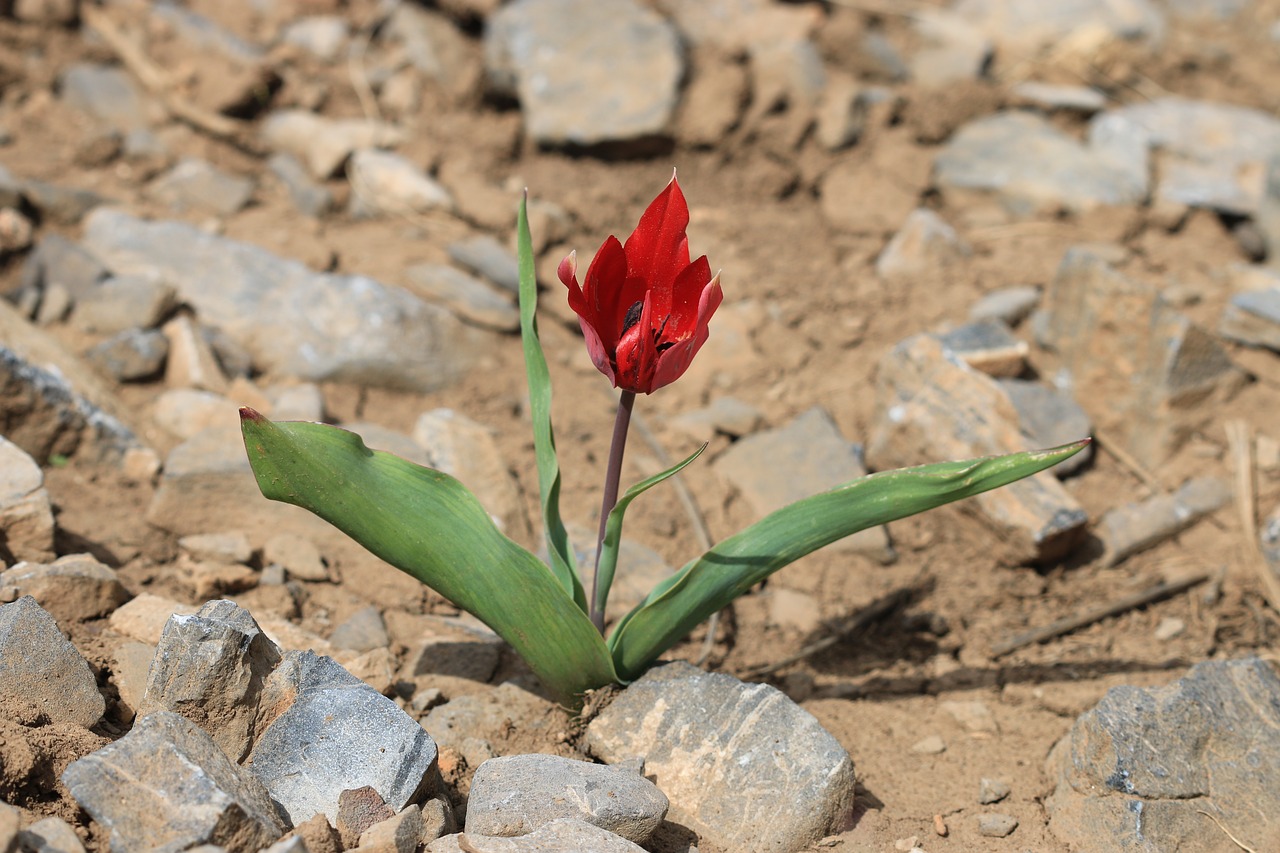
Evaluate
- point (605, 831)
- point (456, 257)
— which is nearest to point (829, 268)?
point (456, 257)

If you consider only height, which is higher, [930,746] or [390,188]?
[390,188]

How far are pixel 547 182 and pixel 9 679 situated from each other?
329cm

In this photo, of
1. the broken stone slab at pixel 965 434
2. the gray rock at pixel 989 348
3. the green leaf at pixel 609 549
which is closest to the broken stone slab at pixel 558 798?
the green leaf at pixel 609 549

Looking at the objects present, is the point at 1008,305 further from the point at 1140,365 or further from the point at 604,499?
the point at 604,499

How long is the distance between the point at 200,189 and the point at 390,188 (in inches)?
30.5

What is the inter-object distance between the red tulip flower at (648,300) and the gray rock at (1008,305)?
2.24 m

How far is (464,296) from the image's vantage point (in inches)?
159

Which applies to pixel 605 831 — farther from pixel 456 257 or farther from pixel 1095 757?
pixel 456 257

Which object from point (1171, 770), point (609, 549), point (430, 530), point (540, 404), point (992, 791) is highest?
point (540, 404)

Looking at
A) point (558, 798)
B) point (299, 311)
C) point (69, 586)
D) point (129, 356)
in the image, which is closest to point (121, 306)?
point (129, 356)

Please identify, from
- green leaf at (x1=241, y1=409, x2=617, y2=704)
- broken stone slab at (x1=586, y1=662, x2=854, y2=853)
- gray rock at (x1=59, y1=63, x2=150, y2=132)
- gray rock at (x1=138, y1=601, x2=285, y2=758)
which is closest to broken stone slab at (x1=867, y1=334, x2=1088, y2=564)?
broken stone slab at (x1=586, y1=662, x2=854, y2=853)

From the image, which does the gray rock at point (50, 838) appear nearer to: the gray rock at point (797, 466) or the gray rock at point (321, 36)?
the gray rock at point (797, 466)

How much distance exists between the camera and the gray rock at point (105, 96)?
4.76 m

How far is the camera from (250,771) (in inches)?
78.3
